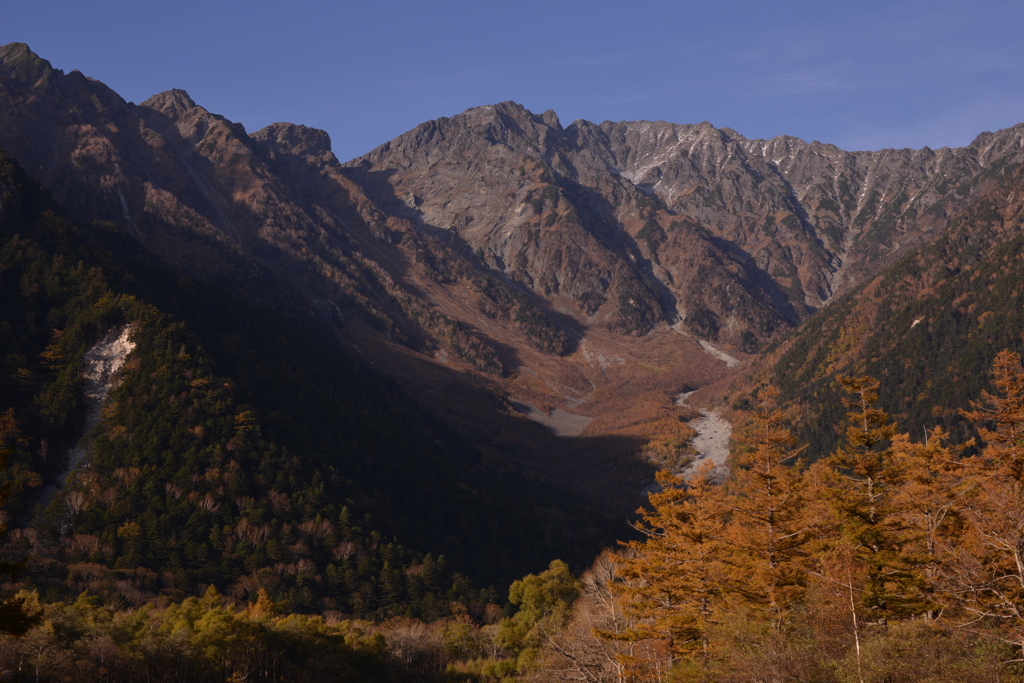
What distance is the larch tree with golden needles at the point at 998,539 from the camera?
34250mm

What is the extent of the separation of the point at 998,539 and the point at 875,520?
34.1ft

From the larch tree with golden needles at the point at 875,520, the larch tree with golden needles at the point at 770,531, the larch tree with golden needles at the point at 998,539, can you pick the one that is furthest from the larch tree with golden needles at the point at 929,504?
the larch tree with golden needles at the point at 770,531

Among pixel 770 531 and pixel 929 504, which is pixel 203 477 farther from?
pixel 929 504

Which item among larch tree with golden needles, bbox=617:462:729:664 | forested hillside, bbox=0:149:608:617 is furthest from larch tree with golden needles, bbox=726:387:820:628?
forested hillside, bbox=0:149:608:617

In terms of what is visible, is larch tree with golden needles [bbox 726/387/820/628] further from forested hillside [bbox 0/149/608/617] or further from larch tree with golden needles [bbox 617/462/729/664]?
forested hillside [bbox 0/149/608/617]

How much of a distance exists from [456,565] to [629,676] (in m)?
98.9

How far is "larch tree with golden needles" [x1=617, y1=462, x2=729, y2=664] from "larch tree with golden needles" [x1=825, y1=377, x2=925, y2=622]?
26.0 ft

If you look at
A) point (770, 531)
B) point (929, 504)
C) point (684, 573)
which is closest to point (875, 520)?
point (929, 504)

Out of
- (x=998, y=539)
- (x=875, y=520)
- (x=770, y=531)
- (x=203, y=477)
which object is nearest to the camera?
(x=998, y=539)

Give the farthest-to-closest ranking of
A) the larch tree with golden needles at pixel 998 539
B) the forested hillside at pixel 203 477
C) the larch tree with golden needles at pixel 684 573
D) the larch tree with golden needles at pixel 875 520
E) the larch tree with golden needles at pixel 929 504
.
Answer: the forested hillside at pixel 203 477 < the larch tree with golden needles at pixel 684 573 < the larch tree with golden needles at pixel 929 504 < the larch tree with golden needles at pixel 875 520 < the larch tree with golden needles at pixel 998 539

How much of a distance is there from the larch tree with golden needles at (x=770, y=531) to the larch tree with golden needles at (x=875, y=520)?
253 centimetres

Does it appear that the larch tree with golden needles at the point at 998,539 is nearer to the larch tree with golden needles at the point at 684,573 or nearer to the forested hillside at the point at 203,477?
the larch tree with golden needles at the point at 684,573

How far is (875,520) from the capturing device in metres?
43.9

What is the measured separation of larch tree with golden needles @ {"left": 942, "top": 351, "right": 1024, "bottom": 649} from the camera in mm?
34250
